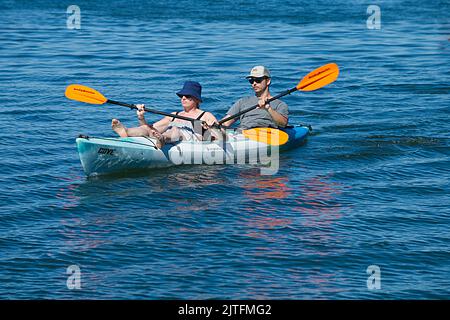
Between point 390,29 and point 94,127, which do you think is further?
point 390,29

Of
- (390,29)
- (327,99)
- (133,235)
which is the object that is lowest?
(133,235)

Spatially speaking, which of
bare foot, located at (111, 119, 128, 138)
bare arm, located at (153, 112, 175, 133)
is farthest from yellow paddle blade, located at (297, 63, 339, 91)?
bare foot, located at (111, 119, 128, 138)

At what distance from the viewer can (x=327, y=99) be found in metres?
15.5

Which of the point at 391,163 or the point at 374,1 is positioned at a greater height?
the point at 374,1

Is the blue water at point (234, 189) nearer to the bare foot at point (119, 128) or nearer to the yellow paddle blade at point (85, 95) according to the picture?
the bare foot at point (119, 128)

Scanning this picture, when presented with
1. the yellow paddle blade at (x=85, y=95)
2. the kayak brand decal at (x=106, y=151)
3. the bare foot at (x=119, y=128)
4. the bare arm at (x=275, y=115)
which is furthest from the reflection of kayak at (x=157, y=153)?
the yellow paddle blade at (x=85, y=95)

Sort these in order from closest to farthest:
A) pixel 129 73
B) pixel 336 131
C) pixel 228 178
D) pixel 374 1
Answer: pixel 228 178
pixel 336 131
pixel 129 73
pixel 374 1

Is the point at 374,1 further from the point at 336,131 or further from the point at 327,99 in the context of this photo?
the point at 336,131

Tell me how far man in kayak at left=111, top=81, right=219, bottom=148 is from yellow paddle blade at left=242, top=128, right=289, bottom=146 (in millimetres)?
480

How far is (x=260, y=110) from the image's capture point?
11.8 m

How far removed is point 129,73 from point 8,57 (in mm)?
3326

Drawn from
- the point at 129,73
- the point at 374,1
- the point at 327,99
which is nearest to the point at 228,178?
the point at 327,99

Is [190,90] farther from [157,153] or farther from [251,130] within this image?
[251,130]

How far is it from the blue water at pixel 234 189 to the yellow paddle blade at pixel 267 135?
358 millimetres
